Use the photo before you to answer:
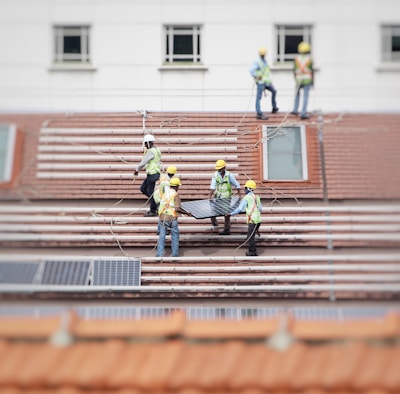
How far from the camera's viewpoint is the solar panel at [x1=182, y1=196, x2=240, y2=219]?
12551mm

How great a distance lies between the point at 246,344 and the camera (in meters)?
5.30

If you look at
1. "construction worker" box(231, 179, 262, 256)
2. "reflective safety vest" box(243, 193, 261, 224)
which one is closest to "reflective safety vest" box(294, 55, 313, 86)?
"construction worker" box(231, 179, 262, 256)

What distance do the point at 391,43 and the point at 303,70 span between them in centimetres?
290

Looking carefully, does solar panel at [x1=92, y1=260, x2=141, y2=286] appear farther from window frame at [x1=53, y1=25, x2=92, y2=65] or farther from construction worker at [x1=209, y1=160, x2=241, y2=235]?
window frame at [x1=53, y1=25, x2=92, y2=65]

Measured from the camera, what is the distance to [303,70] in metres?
14.9

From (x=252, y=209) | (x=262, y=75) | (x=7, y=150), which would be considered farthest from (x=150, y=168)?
(x=262, y=75)

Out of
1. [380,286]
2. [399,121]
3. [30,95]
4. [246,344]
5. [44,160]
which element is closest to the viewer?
[246,344]

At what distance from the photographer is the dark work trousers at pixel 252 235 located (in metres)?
12.4

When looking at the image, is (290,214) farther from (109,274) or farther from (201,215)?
(109,274)

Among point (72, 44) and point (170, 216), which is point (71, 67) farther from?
point (170, 216)

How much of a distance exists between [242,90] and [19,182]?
17.2 feet

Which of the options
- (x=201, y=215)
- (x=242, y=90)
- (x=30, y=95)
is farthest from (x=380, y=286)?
(x=30, y=95)

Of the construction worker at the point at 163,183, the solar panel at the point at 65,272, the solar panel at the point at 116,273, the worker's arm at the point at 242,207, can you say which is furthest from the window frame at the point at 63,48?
the worker's arm at the point at 242,207

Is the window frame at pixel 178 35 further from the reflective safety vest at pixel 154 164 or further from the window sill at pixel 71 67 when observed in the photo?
the reflective safety vest at pixel 154 164
